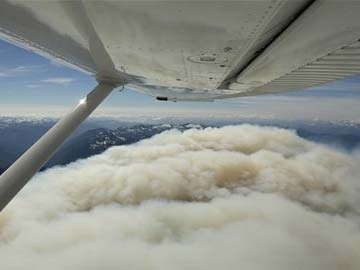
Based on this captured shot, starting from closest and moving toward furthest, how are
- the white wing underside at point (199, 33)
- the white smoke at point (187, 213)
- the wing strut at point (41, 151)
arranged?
the white wing underside at point (199, 33) → the wing strut at point (41, 151) → the white smoke at point (187, 213)

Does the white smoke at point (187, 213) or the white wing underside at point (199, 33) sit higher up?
the white wing underside at point (199, 33)

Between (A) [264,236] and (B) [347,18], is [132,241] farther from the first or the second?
(B) [347,18]

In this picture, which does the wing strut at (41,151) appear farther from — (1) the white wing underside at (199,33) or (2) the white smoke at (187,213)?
(2) the white smoke at (187,213)

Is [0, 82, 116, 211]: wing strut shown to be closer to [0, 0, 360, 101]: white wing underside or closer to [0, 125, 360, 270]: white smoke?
[0, 0, 360, 101]: white wing underside

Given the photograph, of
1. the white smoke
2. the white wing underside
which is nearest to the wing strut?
the white wing underside

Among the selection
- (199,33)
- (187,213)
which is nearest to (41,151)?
(199,33)

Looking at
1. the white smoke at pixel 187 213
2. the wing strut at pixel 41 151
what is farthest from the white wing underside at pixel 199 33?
the white smoke at pixel 187 213

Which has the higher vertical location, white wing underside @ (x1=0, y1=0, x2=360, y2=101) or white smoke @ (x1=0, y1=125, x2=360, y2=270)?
white wing underside @ (x1=0, y1=0, x2=360, y2=101)
